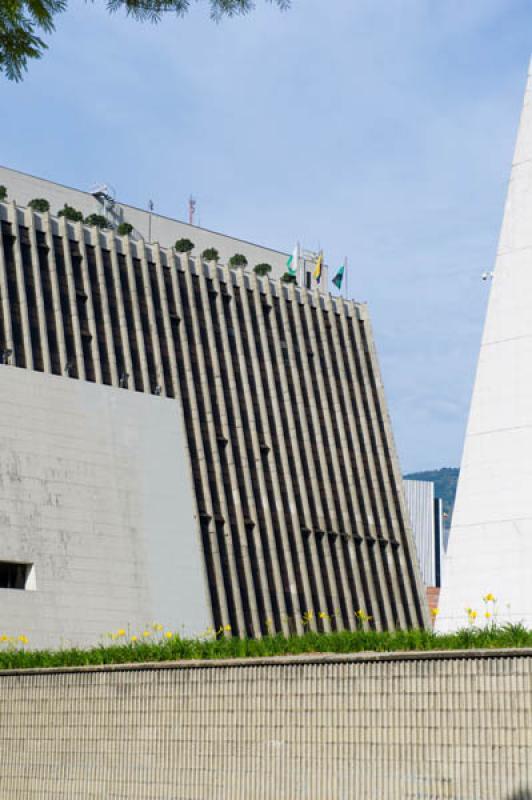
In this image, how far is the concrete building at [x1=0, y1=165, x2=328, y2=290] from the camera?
73.4 meters

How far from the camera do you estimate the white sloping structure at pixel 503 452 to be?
1808 centimetres

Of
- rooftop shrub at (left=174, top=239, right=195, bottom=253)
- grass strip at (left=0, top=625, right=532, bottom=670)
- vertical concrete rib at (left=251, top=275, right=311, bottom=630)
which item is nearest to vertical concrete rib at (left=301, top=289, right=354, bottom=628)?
vertical concrete rib at (left=251, top=275, right=311, bottom=630)

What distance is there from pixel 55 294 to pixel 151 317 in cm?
568

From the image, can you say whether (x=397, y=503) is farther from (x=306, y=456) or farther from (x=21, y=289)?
(x=21, y=289)

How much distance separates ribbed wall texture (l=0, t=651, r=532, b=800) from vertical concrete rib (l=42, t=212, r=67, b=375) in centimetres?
4304

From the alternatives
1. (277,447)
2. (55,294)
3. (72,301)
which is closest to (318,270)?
(277,447)

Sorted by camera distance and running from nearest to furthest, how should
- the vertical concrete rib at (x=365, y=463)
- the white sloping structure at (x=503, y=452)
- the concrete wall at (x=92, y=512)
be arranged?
the white sloping structure at (x=503, y=452)
the concrete wall at (x=92, y=512)
the vertical concrete rib at (x=365, y=463)

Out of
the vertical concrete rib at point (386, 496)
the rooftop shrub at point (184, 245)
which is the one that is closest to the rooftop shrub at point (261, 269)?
the rooftop shrub at point (184, 245)

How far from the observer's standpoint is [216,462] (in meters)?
67.0

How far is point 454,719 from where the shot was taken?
1423 centimetres

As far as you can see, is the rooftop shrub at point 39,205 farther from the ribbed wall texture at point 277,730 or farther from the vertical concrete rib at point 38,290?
the ribbed wall texture at point 277,730

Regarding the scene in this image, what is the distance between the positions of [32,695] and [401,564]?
5602 cm

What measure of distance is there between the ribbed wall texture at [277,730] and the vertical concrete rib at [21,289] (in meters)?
41.7

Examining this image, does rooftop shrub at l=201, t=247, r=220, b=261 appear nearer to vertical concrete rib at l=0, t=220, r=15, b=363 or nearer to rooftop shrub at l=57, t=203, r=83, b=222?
rooftop shrub at l=57, t=203, r=83, b=222
